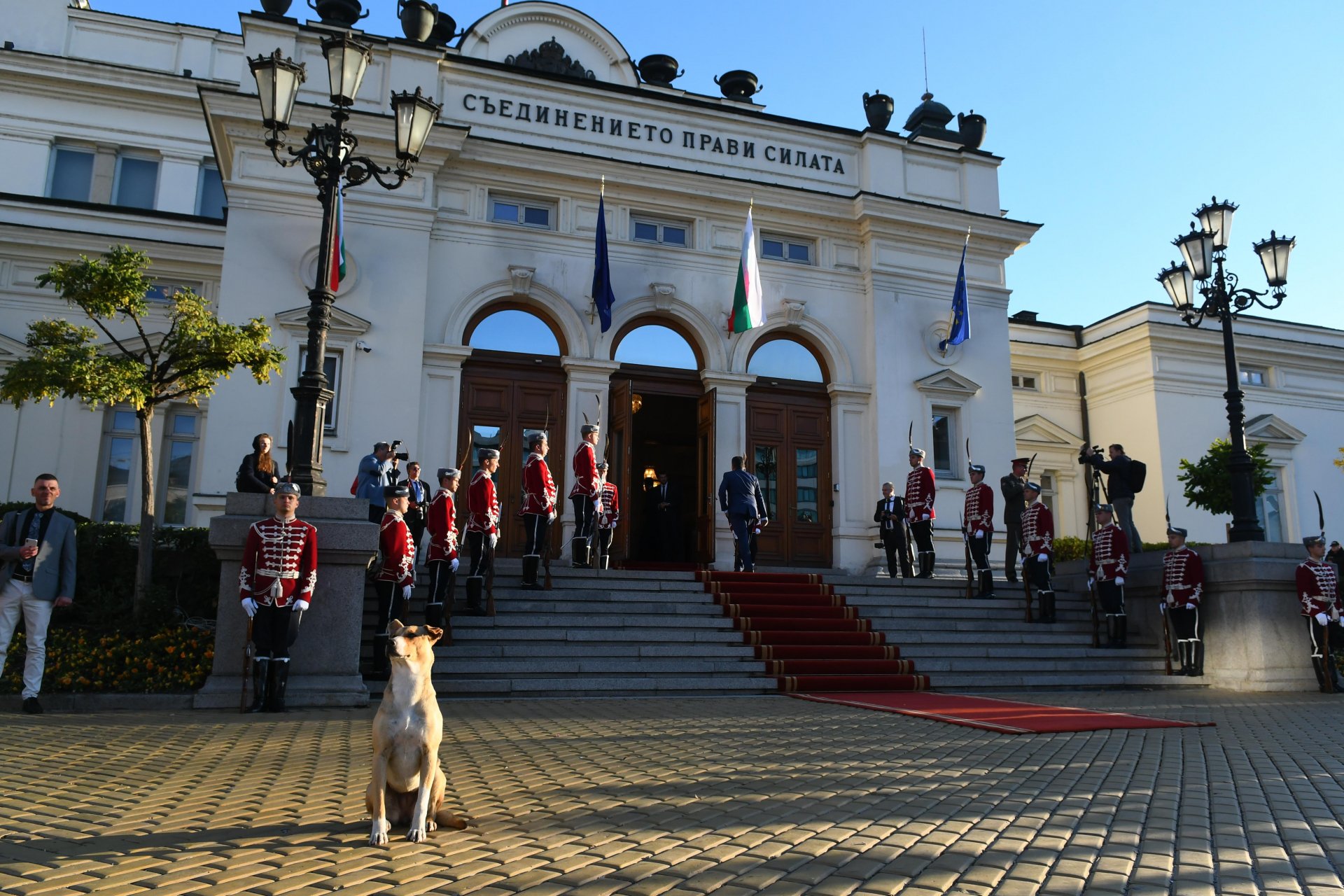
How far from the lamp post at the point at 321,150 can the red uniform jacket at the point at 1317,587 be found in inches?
487

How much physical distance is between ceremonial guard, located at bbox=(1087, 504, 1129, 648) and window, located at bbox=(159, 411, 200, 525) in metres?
16.8

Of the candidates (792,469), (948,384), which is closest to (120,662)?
(792,469)

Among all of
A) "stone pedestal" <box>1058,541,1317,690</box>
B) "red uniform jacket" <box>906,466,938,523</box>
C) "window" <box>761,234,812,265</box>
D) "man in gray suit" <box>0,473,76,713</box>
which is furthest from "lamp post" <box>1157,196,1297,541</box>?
"man in gray suit" <box>0,473,76,713</box>

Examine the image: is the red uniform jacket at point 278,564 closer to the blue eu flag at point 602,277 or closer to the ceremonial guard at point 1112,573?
the blue eu flag at point 602,277

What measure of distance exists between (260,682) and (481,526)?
149 inches

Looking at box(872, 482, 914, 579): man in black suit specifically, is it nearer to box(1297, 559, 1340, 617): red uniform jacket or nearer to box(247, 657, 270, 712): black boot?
box(1297, 559, 1340, 617): red uniform jacket

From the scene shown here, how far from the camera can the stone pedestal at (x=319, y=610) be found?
943cm

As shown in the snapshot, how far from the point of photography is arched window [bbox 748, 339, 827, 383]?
19781 millimetres

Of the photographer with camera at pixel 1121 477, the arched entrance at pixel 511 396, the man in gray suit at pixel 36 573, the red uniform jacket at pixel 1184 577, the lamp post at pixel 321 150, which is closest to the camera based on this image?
the man in gray suit at pixel 36 573

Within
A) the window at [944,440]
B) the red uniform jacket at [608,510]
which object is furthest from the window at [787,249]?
the red uniform jacket at [608,510]

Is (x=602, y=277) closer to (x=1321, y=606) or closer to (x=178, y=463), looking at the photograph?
(x=178, y=463)

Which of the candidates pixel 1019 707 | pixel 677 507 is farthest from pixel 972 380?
pixel 1019 707

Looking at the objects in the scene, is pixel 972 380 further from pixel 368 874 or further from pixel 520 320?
pixel 368 874

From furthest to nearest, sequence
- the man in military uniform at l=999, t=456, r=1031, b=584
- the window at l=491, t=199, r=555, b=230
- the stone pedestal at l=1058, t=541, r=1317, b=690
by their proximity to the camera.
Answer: the window at l=491, t=199, r=555, b=230 < the man in military uniform at l=999, t=456, r=1031, b=584 < the stone pedestal at l=1058, t=541, r=1317, b=690
